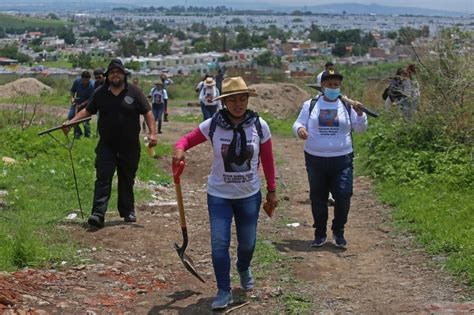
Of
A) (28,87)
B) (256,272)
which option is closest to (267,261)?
(256,272)

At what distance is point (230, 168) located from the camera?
5781 mm

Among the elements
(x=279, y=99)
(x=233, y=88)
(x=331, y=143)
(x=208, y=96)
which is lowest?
(x=279, y=99)

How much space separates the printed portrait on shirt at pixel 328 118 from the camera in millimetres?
7582

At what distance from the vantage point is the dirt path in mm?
5840

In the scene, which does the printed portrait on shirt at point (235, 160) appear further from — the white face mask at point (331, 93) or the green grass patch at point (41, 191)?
the white face mask at point (331, 93)

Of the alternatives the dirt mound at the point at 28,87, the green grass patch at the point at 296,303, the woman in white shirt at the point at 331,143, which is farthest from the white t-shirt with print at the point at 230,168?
the dirt mound at the point at 28,87

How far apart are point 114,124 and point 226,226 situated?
2642mm

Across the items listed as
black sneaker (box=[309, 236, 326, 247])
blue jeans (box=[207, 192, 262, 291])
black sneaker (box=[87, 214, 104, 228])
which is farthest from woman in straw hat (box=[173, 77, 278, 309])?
black sneaker (box=[87, 214, 104, 228])

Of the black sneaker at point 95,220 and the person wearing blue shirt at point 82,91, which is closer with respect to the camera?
the black sneaker at point 95,220

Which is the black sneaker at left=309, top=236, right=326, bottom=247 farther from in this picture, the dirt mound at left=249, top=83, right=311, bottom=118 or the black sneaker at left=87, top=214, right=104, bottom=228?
the dirt mound at left=249, top=83, right=311, bottom=118

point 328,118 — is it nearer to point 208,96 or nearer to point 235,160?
point 235,160

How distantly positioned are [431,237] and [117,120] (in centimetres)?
339

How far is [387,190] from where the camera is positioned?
10.5 meters

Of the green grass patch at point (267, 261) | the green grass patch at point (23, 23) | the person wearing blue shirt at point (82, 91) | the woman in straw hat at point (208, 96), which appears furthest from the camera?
the green grass patch at point (23, 23)
